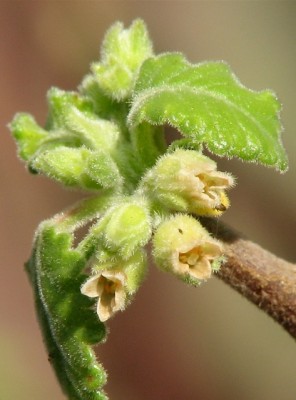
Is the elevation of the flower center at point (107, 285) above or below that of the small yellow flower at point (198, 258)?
below

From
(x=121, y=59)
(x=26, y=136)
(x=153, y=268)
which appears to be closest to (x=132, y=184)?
(x=121, y=59)

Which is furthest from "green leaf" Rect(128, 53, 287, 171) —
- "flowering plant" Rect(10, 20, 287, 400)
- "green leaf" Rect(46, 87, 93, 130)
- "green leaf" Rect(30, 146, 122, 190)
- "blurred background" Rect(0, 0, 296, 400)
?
"blurred background" Rect(0, 0, 296, 400)

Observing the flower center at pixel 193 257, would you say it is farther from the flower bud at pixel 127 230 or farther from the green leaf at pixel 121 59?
the green leaf at pixel 121 59

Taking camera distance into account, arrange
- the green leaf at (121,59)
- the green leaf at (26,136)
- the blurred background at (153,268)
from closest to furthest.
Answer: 1. the green leaf at (121,59)
2. the green leaf at (26,136)
3. the blurred background at (153,268)

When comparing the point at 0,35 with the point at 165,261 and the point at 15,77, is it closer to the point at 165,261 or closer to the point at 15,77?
the point at 15,77

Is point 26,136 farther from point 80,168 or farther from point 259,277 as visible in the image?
point 259,277

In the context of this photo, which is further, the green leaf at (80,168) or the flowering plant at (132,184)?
the green leaf at (80,168)

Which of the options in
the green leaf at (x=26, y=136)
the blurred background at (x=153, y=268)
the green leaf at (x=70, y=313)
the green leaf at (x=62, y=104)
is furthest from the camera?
the blurred background at (x=153, y=268)

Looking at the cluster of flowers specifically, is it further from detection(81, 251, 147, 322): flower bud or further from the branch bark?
the branch bark

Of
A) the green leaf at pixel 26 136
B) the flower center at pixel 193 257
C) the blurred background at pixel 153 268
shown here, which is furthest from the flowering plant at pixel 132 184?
the blurred background at pixel 153 268
